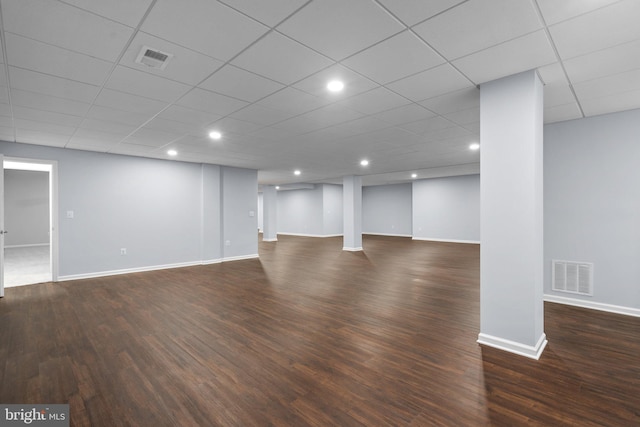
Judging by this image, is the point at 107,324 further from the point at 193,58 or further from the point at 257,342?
the point at 193,58

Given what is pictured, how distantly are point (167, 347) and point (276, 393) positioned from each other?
145 centimetres

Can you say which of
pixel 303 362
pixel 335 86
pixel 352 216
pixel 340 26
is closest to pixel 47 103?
pixel 335 86

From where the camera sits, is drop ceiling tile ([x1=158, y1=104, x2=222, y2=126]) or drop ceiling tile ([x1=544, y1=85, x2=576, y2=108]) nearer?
drop ceiling tile ([x1=544, y1=85, x2=576, y2=108])

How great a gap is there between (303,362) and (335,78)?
2.68 metres

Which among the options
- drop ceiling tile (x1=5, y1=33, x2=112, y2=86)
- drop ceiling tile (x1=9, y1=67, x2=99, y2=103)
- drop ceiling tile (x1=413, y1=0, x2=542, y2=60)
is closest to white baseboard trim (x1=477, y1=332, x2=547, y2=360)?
drop ceiling tile (x1=413, y1=0, x2=542, y2=60)

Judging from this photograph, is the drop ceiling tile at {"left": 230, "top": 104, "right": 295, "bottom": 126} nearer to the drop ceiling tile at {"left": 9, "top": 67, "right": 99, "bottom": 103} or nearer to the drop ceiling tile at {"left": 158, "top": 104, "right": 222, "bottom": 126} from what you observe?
the drop ceiling tile at {"left": 158, "top": 104, "right": 222, "bottom": 126}

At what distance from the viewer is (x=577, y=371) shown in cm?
242

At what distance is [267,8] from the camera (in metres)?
1.81

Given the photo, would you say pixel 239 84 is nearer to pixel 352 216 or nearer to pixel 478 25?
pixel 478 25

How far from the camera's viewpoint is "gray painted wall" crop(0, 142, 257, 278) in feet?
19.1

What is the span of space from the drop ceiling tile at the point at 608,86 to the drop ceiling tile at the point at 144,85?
412cm

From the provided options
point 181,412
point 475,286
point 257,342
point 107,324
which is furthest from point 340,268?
point 181,412

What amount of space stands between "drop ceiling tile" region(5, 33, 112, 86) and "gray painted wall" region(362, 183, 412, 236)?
13.3 m

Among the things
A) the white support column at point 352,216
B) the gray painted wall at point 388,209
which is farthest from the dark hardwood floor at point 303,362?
the gray painted wall at point 388,209
